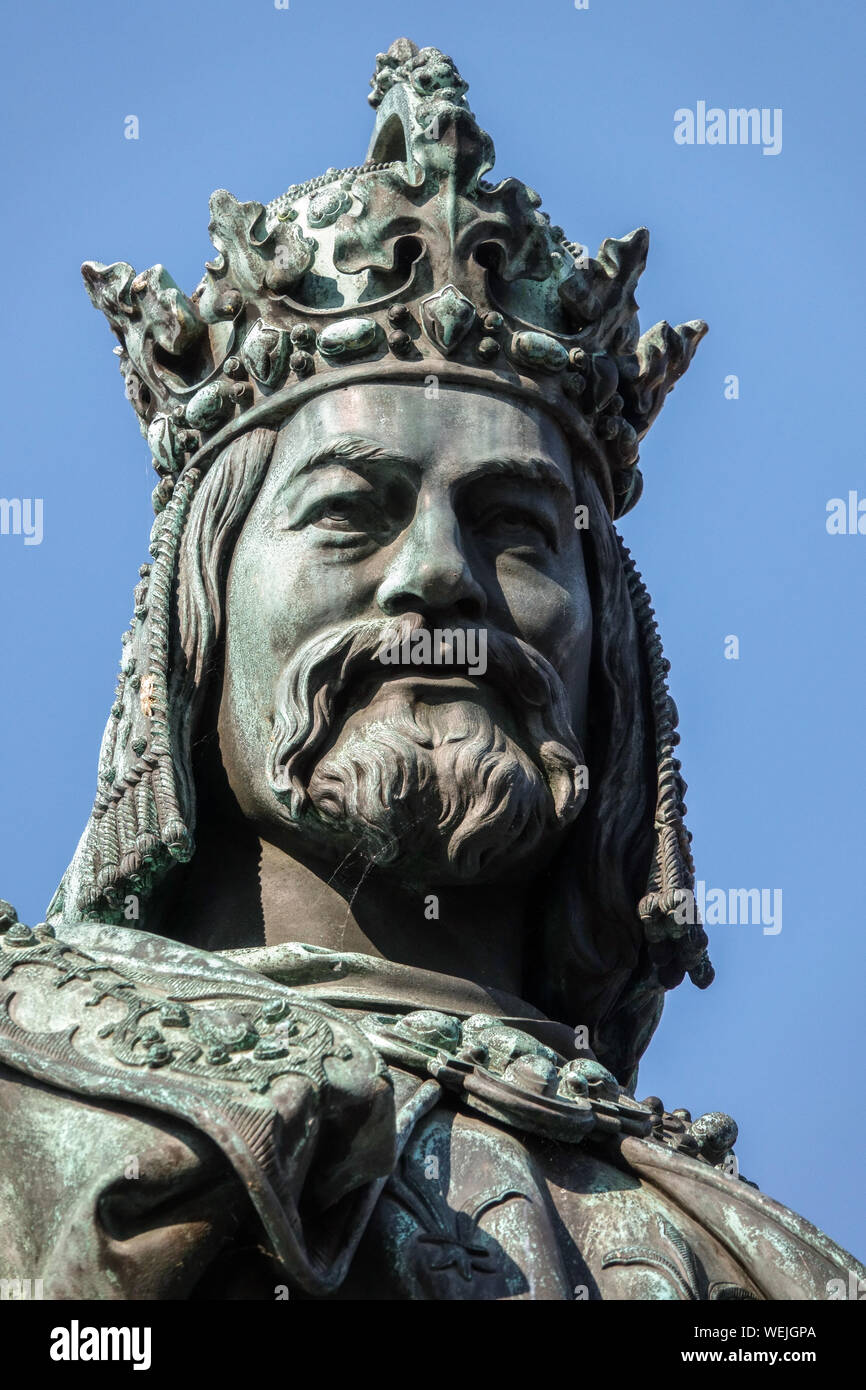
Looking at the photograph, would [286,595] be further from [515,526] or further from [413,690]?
[515,526]

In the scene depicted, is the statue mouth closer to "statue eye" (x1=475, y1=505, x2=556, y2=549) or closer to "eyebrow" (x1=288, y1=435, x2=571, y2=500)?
"statue eye" (x1=475, y1=505, x2=556, y2=549)

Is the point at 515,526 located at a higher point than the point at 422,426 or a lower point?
lower

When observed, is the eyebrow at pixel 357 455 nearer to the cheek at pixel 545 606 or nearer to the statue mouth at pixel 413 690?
the cheek at pixel 545 606

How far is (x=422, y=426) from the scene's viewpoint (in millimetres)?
13594

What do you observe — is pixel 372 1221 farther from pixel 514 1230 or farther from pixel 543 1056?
pixel 543 1056

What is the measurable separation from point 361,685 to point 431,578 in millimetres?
533

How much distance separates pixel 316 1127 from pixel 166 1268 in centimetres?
64

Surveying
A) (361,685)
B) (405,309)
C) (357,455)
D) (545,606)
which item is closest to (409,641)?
(361,685)

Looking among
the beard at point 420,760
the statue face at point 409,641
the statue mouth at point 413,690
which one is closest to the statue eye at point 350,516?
the statue face at point 409,641

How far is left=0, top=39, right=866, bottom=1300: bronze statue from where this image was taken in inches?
419

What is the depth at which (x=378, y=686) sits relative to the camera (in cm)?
1317

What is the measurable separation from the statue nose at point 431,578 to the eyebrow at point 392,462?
32 centimetres

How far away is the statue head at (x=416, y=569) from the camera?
13.1 meters

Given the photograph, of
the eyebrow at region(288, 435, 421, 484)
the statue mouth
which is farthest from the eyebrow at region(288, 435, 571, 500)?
the statue mouth
